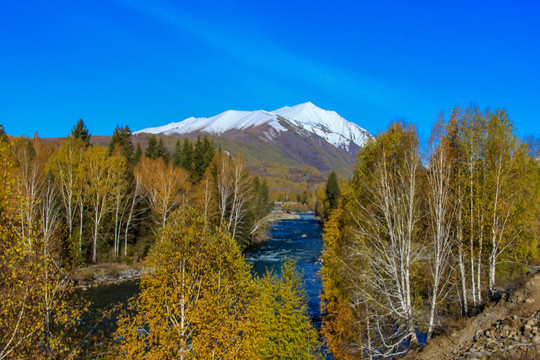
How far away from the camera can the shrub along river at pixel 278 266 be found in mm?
28281

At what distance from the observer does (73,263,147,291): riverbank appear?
33406 millimetres

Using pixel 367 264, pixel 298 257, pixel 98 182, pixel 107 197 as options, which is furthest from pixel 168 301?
pixel 298 257

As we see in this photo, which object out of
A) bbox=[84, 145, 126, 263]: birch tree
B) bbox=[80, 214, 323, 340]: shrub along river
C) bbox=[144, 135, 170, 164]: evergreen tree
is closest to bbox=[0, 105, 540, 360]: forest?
bbox=[80, 214, 323, 340]: shrub along river

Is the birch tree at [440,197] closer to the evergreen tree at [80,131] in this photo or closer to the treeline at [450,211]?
the treeline at [450,211]

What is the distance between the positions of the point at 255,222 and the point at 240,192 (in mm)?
12472

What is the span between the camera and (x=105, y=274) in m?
35.9

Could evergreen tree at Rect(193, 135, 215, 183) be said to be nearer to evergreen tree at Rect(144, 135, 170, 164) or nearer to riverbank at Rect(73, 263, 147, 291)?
evergreen tree at Rect(144, 135, 170, 164)

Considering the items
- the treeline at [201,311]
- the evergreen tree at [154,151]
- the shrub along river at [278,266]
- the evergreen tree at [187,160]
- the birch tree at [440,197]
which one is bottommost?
the shrub along river at [278,266]

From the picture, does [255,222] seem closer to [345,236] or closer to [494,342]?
[345,236]

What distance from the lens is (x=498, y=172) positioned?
15.6 m

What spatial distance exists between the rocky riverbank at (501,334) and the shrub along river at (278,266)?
8173 millimetres

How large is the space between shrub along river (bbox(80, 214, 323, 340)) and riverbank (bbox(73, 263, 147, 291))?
3.74 feet

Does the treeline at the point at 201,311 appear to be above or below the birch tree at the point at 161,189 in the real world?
below

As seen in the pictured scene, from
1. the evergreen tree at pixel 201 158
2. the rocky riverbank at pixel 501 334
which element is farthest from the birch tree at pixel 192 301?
the evergreen tree at pixel 201 158
